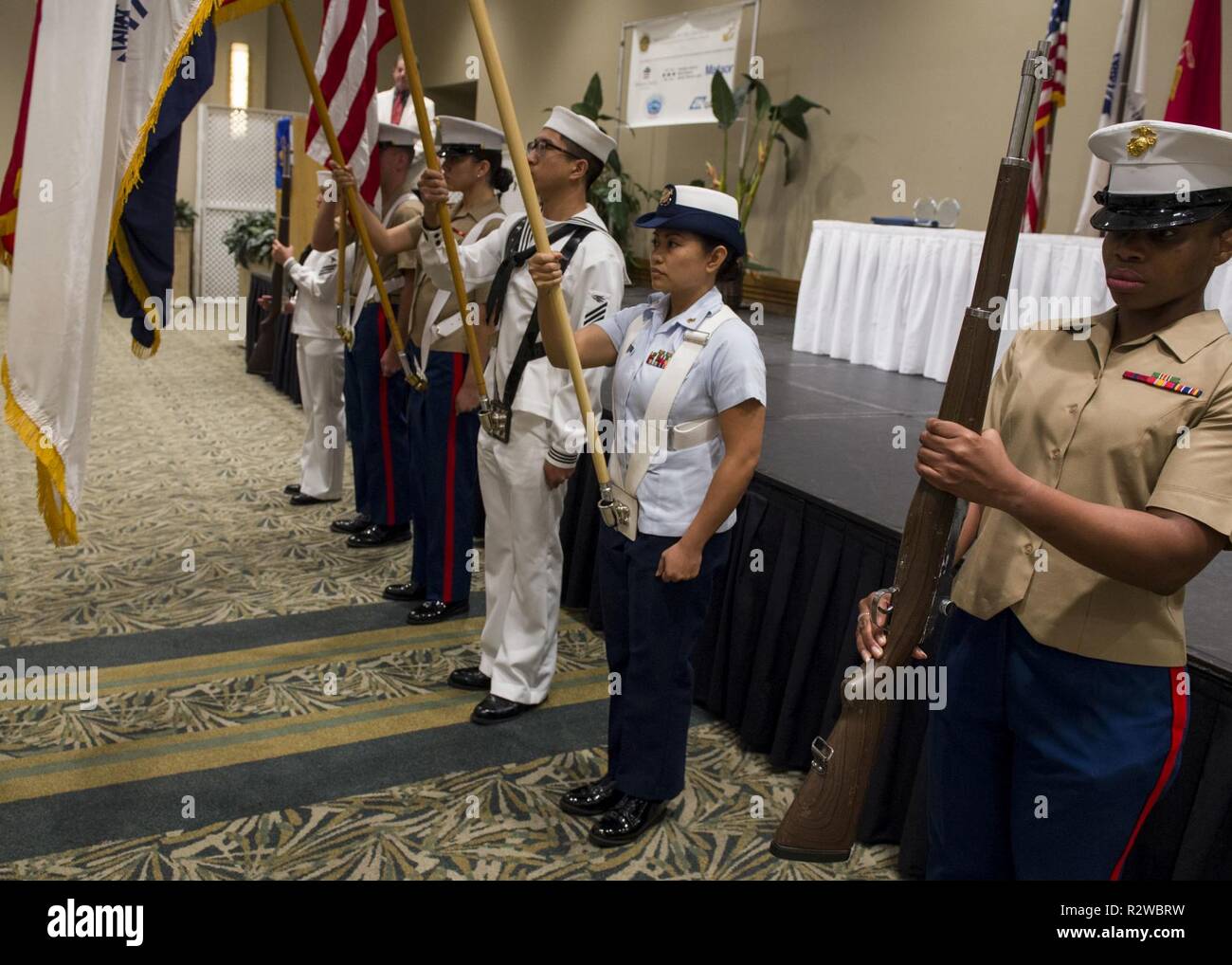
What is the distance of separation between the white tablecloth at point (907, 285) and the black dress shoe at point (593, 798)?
2.79m

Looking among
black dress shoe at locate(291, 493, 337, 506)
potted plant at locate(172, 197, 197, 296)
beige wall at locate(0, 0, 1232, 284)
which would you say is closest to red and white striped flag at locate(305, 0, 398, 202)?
black dress shoe at locate(291, 493, 337, 506)

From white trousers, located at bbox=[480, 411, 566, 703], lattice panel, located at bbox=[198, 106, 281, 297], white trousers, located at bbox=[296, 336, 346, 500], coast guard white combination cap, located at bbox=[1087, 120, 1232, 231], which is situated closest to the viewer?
coast guard white combination cap, located at bbox=[1087, 120, 1232, 231]

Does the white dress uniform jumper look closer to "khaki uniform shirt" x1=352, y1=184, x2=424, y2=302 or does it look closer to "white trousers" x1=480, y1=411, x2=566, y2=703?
"white trousers" x1=480, y1=411, x2=566, y2=703

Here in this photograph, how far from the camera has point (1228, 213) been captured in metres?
1.14

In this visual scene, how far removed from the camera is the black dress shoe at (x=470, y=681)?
2855 millimetres

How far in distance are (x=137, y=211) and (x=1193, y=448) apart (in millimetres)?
1910

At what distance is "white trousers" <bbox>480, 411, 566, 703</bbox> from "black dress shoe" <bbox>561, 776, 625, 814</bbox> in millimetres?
481

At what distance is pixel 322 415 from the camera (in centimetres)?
442

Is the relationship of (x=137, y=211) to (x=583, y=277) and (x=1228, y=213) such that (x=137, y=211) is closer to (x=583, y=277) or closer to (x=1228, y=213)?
(x=583, y=277)

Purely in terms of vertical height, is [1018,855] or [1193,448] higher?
[1193,448]

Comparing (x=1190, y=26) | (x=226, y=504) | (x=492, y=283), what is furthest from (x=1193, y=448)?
(x=1190, y=26)

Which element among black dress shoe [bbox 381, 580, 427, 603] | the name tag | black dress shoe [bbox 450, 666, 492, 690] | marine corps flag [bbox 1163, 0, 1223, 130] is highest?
marine corps flag [bbox 1163, 0, 1223, 130]

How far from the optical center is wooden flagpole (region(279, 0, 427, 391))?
251cm
